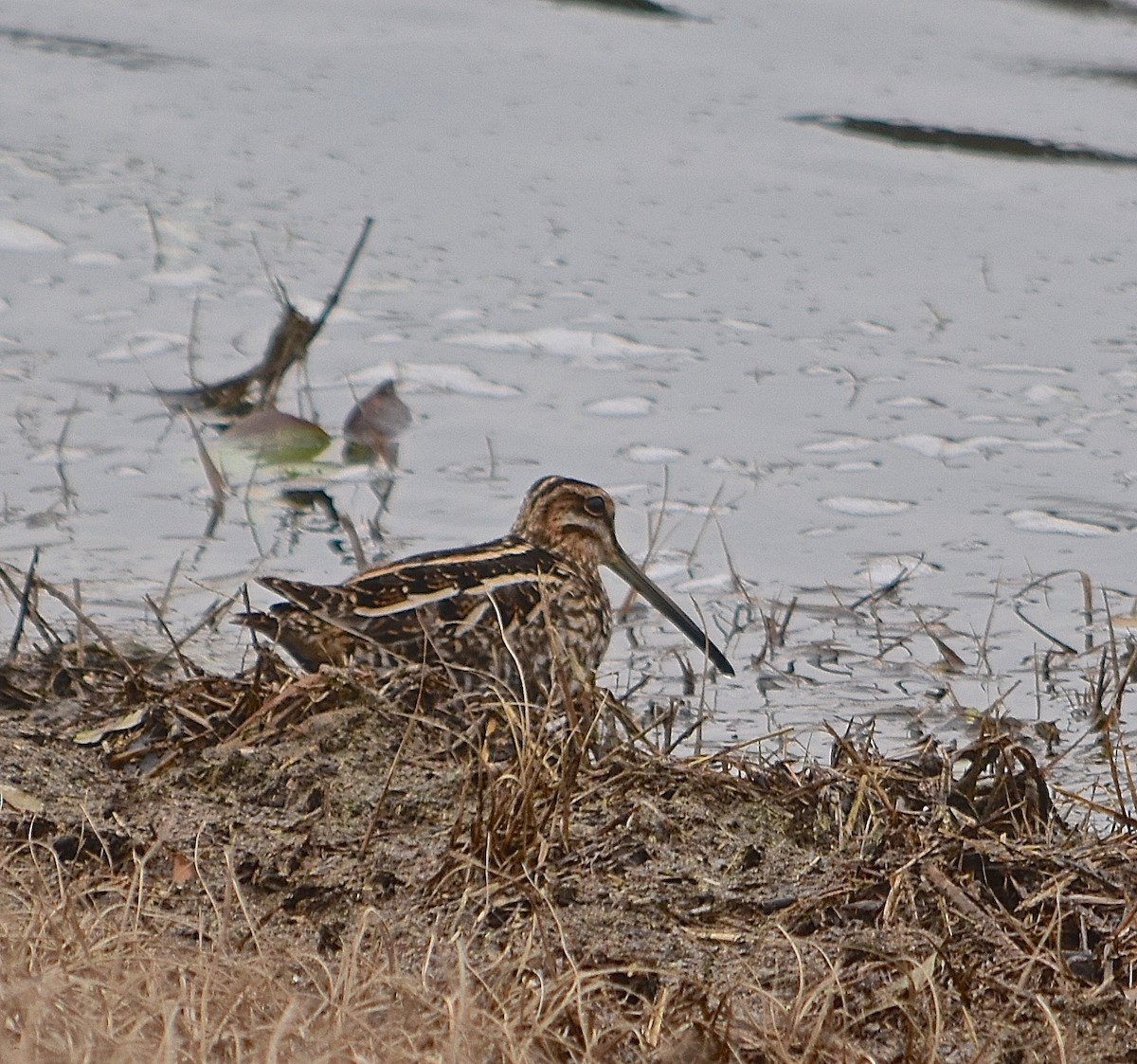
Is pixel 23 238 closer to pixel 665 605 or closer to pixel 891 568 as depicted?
pixel 665 605

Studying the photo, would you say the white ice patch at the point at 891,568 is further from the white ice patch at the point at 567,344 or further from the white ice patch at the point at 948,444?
the white ice patch at the point at 567,344

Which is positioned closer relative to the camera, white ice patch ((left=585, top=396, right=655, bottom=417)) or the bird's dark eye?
the bird's dark eye

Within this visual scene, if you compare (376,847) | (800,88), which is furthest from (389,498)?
(800,88)

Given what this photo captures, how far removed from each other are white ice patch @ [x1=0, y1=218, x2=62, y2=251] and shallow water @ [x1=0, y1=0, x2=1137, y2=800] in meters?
0.02

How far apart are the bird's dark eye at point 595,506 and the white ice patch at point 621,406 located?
1088 millimetres

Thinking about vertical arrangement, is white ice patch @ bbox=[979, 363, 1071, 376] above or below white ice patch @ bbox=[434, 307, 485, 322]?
above

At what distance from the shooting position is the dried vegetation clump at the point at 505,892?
7.70 feet

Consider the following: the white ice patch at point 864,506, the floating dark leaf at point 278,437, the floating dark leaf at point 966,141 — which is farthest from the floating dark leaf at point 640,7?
the white ice patch at point 864,506

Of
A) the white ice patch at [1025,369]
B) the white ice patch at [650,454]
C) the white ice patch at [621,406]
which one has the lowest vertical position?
the white ice patch at [650,454]

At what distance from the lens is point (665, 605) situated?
4.52 m

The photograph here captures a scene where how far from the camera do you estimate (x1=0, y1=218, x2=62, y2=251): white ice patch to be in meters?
6.62

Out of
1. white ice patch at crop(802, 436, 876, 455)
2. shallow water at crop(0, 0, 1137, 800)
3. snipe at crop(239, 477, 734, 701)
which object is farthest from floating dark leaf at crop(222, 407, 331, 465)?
white ice patch at crop(802, 436, 876, 455)

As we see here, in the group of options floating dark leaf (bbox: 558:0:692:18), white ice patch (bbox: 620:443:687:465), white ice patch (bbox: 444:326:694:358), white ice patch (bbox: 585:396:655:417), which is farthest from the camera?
floating dark leaf (bbox: 558:0:692:18)

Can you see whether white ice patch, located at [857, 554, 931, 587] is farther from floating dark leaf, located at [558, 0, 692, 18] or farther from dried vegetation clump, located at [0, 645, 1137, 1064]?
floating dark leaf, located at [558, 0, 692, 18]
